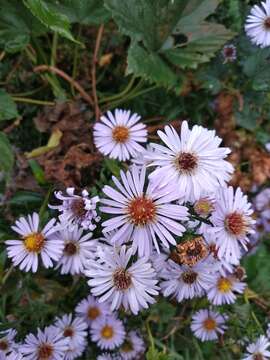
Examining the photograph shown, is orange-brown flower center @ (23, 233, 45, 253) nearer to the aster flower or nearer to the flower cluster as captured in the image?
the flower cluster

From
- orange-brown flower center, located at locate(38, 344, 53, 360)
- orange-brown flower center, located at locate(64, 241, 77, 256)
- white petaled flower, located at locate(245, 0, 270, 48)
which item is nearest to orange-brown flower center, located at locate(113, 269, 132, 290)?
orange-brown flower center, located at locate(64, 241, 77, 256)

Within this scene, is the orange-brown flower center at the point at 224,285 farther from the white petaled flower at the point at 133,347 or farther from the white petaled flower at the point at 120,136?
the white petaled flower at the point at 120,136

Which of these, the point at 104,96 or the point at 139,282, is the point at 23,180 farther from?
the point at 139,282

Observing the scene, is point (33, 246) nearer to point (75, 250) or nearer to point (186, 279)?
Result: point (75, 250)

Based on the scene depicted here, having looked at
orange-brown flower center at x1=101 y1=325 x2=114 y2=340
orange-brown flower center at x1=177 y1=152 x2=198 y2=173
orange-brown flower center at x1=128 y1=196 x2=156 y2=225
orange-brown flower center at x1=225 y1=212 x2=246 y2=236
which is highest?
orange-brown flower center at x1=177 y1=152 x2=198 y2=173

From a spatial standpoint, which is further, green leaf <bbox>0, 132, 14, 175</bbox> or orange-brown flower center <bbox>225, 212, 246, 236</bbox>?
green leaf <bbox>0, 132, 14, 175</bbox>

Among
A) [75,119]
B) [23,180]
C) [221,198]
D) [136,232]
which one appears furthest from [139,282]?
[75,119]
